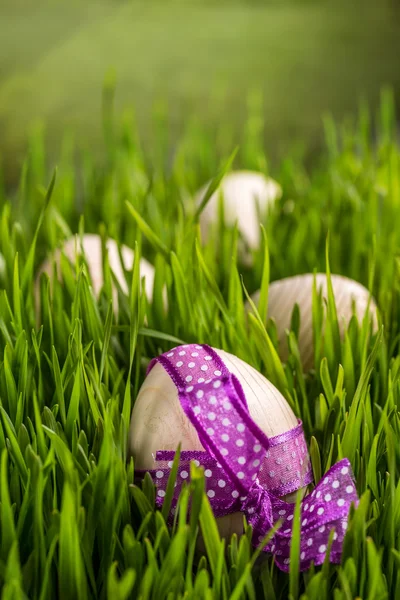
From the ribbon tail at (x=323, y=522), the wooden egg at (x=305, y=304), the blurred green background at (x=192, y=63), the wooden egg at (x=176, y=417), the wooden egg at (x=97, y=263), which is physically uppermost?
the blurred green background at (x=192, y=63)

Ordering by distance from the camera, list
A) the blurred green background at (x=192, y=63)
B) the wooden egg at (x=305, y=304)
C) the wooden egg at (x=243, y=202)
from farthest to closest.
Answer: the blurred green background at (x=192, y=63)
the wooden egg at (x=243, y=202)
the wooden egg at (x=305, y=304)

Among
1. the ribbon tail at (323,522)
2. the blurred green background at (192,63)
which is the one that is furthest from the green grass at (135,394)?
the blurred green background at (192,63)

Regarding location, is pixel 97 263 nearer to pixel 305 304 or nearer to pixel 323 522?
pixel 305 304

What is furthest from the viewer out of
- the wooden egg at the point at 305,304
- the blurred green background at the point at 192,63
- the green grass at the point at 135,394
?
the blurred green background at the point at 192,63

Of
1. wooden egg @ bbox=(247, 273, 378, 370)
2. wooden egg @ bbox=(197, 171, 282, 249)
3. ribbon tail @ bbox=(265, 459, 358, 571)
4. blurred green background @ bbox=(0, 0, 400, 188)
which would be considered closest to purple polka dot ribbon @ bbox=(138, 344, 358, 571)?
ribbon tail @ bbox=(265, 459, 358, 571)

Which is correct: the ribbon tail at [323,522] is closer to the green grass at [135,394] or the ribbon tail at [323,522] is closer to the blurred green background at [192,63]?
the green grass at [135,394]

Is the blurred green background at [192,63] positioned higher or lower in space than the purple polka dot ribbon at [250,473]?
higher
